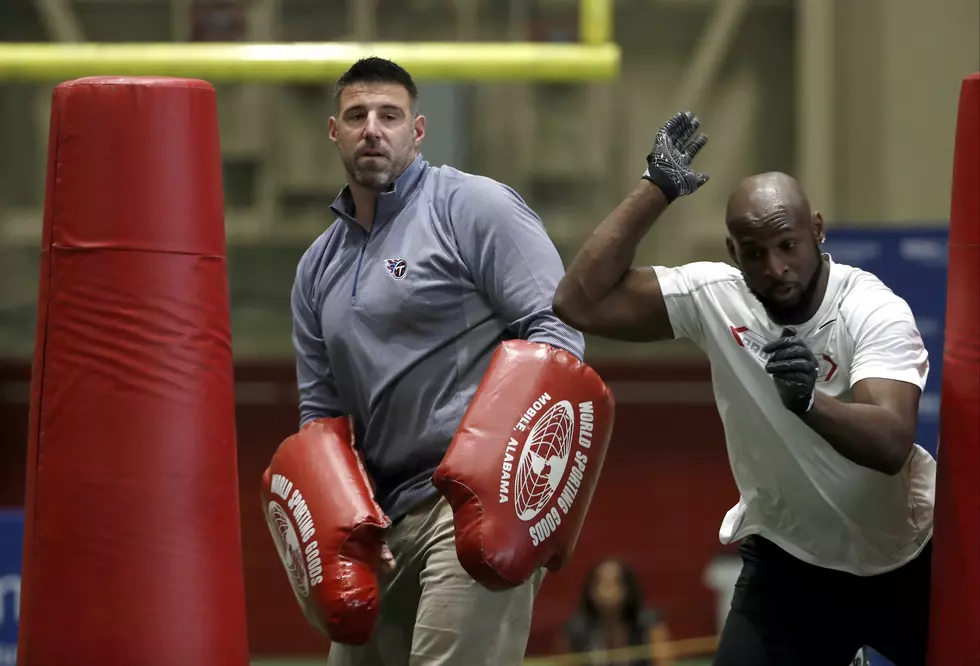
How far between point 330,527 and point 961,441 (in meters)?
1.50

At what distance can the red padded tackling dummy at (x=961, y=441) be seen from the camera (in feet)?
10.4

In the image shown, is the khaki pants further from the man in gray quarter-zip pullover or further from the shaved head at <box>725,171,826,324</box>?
the shaved head at <box>725,171,826,324</box>

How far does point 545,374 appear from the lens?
11.2 ft

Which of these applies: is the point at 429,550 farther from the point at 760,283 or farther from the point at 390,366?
the point at 760,283

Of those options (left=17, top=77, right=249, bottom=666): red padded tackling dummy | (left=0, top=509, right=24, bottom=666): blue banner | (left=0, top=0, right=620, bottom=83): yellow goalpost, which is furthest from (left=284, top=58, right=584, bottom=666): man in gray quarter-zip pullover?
(left=0, top=0, right=620, bottom=83): yellow goalpost

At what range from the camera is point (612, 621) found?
8055 mm

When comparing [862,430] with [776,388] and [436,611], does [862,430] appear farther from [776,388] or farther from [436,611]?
[436,611]

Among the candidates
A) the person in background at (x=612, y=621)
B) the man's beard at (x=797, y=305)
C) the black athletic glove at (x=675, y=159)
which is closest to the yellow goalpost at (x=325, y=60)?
the person in background at (x=612, y=621)

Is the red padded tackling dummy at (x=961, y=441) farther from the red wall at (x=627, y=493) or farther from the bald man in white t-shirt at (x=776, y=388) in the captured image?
the red wall at (x=627, y=493)

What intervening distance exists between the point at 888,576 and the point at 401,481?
122 centimetres

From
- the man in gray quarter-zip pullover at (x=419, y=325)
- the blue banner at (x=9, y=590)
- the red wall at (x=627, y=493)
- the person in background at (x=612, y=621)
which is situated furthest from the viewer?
the red wall at (x=627, y=493)

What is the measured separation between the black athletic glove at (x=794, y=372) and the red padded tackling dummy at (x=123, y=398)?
147 cm

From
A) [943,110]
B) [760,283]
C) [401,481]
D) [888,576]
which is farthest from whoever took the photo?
[943,110]

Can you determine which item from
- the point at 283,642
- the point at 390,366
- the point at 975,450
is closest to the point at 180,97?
the point at 390,366
